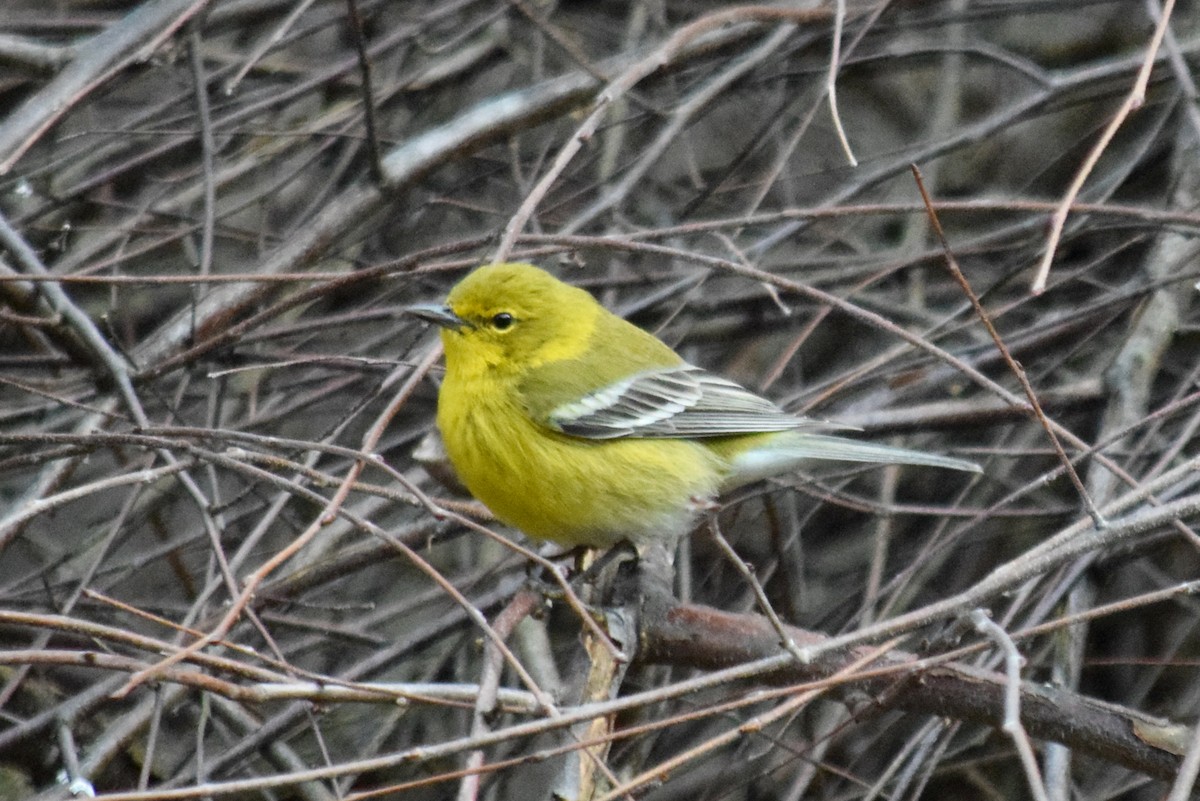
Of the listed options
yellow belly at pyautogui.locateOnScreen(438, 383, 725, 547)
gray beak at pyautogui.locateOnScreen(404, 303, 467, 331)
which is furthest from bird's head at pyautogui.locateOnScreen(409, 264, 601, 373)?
yellow belly at pyautogui.locateOnScreen(438, 383, 725, 547)

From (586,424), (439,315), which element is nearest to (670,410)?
(586,424)

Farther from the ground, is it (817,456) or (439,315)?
(439,315)

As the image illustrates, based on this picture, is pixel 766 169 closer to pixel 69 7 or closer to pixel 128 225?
pixel 128 225

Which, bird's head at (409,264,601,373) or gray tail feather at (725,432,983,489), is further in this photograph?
bird's head at (409,264,601,373)

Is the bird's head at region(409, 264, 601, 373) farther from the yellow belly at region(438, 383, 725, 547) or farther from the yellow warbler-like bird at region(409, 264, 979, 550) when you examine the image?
the yellow belly at region(438, 383, 725, 547)

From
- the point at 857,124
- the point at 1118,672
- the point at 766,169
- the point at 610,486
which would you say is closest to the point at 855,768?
the point at 1118,672

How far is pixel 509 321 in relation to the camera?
13.3ft

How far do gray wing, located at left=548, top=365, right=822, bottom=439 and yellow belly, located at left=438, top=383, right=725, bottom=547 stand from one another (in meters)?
0.05

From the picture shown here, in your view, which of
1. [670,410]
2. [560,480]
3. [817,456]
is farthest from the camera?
[670,410]

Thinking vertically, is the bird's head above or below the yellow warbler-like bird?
above

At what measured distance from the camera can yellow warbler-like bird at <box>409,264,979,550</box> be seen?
375 cm

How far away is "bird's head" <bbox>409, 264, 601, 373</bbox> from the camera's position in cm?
393

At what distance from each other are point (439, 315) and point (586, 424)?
1.83 ft

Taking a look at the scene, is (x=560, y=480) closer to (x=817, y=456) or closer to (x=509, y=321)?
(x=509, y=321)
